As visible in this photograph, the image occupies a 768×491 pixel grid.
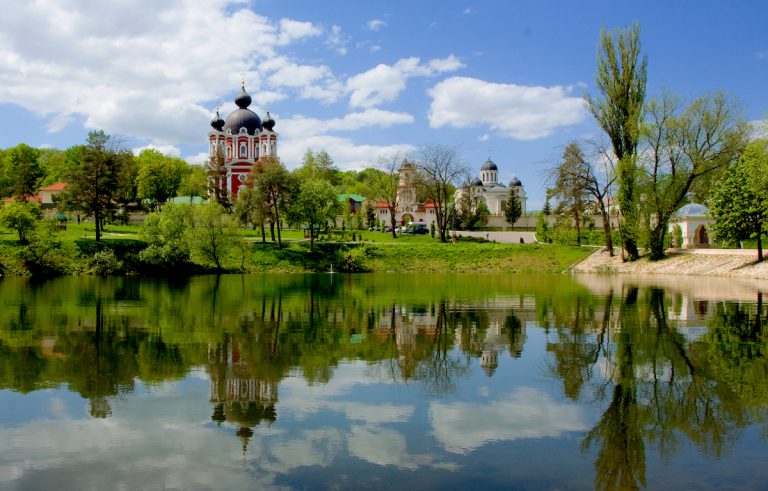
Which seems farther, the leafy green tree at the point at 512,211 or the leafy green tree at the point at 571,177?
the leafy green tree at the point at 512,211

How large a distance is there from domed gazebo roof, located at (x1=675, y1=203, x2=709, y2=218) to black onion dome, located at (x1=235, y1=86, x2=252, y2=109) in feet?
204

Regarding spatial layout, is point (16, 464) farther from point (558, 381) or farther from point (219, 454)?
point (558, 381)

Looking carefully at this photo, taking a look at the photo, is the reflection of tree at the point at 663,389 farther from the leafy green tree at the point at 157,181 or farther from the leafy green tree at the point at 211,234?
the leafy green tree at the point at 157,181

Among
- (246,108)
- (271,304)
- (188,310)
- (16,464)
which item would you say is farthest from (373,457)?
(246,108)

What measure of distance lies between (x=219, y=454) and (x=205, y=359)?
5688 mm

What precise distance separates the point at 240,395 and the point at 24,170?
88295 mm

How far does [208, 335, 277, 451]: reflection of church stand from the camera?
8.57 meters

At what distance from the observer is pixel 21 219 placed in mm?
48750

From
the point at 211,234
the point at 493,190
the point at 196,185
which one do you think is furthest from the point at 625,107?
the point at 493,190

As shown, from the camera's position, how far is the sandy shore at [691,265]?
40750 mm

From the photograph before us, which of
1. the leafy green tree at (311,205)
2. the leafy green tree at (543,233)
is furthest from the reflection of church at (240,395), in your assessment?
the leafy green tree at (543,233)

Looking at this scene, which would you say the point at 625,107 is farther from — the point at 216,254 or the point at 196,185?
the point at 196,185

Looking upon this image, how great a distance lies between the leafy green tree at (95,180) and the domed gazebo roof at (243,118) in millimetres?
35583

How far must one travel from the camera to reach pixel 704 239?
180 feet
